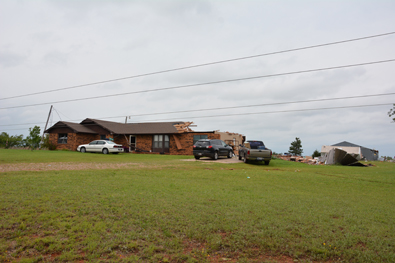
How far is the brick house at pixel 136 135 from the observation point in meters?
35.3

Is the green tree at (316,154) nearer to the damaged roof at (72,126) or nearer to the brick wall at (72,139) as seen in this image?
the brick wall at (72,139)

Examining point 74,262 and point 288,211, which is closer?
point 74,262

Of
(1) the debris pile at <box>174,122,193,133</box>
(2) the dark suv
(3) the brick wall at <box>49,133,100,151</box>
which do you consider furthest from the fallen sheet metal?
(3) the brick wall at <box>49,133,100,151</box>

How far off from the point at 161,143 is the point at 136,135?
14.3 feet

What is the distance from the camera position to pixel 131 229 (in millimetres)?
4688

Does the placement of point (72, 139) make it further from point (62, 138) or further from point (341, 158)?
point (341, 158)

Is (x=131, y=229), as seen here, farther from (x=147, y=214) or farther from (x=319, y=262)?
(x=319, y=262)

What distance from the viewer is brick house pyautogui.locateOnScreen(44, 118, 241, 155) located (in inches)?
1389

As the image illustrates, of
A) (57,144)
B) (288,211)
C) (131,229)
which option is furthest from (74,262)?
(57,144)

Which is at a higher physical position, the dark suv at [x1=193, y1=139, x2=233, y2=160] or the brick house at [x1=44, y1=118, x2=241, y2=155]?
the brick house at [x1=44, y1=118, x2=241, y2=155]

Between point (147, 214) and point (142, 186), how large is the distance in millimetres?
3060

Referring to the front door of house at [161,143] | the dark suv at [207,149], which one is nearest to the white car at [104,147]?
the front door of house at [161,143]

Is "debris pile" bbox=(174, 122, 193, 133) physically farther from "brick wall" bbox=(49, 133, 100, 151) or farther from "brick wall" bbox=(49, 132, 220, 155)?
"brick wall" bbox=(49, 133, 100, 151)

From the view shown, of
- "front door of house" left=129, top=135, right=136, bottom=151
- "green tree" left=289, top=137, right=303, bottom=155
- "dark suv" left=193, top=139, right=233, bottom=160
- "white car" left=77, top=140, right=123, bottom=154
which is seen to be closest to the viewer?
"dark suv" left=193, top=139, right=233, bottom=160
